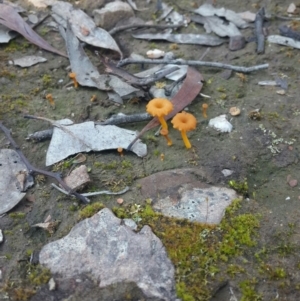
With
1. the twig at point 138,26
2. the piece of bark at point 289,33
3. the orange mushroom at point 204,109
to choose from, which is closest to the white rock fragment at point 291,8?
the piece of bark at point 289,33

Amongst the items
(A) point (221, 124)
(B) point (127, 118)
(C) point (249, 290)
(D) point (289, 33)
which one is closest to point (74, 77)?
(B) point (127, 118)

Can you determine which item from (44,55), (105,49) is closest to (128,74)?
(105,49)

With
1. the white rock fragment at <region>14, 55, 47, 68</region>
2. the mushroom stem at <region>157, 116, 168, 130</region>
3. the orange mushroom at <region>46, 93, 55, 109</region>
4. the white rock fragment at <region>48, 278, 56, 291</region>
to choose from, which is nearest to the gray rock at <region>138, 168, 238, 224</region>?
the mushroom stem at <region>157, 116, 168, 130</region>

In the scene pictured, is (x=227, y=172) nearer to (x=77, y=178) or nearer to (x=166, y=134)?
(x=166, y=134)

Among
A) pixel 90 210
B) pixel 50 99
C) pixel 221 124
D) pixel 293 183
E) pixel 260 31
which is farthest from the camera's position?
pixel 260 31

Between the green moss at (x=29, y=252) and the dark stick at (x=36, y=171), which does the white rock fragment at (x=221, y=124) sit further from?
the green moss at (x=29, y=252)

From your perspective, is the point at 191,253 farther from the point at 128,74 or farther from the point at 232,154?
the point at 128,74

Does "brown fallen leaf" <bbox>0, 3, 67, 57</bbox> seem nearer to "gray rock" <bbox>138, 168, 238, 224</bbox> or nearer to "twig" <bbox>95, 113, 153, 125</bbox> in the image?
"twig" <bbox>95, 113, 153, 125</bbox>
